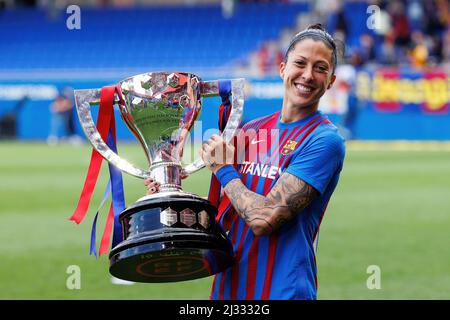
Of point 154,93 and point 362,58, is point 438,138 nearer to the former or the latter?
point 362,58

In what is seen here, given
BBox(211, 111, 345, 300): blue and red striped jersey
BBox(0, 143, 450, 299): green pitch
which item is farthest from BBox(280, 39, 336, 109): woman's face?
BBox(0, 143, 450, 299): green pitch

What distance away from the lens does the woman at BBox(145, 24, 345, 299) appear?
3148 mm

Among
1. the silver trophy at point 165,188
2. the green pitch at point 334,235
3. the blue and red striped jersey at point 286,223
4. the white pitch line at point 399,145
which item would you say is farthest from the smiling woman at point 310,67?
the white pitch line at point 399,145

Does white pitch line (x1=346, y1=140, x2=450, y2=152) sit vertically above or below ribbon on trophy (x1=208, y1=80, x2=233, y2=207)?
above

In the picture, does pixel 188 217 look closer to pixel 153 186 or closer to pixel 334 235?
pixel 153 186

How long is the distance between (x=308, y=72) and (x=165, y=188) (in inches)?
27.3

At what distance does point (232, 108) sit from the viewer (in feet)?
10.9

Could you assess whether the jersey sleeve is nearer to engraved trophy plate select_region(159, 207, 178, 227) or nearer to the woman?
the woman

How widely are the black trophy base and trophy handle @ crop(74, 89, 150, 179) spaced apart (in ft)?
0.71

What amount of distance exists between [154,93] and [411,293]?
3.57 meters

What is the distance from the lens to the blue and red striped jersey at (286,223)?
317 cm

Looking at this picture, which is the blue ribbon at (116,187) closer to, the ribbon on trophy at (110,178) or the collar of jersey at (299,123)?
the ribbon on trophy at (110,178)

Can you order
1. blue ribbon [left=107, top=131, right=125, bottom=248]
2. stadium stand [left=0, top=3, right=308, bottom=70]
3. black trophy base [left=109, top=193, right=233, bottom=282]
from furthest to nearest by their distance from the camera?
stadium stand [left=0, top=3, right=308, bottom=70] → blue ribbon [left=107, top=131, right=125, bottom=248] → black trophy base [left=109, top=193, right=233, bottom=282]

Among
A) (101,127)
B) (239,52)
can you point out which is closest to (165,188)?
(101,127)
